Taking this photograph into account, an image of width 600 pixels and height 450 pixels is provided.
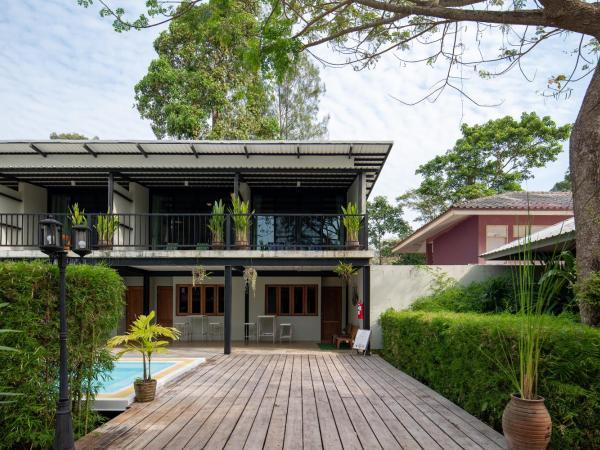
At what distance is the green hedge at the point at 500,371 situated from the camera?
3.36m

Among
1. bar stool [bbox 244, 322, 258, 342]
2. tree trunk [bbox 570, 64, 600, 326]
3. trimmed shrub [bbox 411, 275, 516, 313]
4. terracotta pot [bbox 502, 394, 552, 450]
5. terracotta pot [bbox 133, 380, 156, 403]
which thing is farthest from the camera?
bar stool [bbox 244, 322, 258, 342]

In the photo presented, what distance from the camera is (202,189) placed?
14.0m

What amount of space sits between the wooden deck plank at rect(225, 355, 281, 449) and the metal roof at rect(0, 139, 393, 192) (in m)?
5.86

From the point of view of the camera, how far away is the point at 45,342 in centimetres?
416

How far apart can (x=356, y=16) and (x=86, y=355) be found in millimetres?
5181

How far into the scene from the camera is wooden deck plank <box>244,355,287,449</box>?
4113 millimetres

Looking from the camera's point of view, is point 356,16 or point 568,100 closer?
point 568,100

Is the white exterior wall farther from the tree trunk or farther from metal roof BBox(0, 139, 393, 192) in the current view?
the tree trunk

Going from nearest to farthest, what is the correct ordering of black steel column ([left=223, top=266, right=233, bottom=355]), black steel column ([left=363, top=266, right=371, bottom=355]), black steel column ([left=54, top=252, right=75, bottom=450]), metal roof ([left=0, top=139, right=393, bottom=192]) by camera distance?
black steel column ([left=54, top=252, right=75, bottom=450])
black steel column ([left=223, top=266, right=233, bottom=355])
black steel column ([left=363, top=266, right=371, bottom=355])
metal roof ([left=0, top=139, right=393, bottom=192])

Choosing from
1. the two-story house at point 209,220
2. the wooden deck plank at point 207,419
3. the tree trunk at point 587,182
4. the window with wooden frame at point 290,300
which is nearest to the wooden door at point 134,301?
the two-story house at point 209,220

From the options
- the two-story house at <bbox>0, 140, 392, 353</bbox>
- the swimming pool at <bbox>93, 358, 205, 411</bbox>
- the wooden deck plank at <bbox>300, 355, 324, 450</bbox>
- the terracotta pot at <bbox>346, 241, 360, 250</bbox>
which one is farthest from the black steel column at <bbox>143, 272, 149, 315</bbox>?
the wooden deck plank at <bbox>300, 355, 324, 450</bbox>

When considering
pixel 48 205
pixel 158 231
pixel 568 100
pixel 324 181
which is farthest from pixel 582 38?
pixel 48 205

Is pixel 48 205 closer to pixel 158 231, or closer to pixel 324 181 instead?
pixel 158 231

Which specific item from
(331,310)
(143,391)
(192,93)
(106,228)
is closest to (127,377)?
(143,391)
